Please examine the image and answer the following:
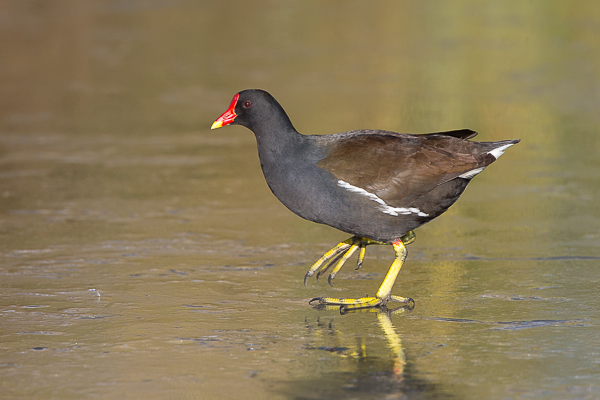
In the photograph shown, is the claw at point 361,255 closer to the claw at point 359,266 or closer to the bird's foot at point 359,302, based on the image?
the claw at point 359,266

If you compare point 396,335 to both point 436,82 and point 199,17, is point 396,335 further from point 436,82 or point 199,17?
point 199,17

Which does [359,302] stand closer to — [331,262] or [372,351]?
[331,262]

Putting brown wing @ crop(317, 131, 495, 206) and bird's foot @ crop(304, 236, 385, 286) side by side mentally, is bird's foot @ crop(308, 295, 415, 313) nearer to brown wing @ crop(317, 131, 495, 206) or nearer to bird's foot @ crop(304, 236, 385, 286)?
bird's foot @ crop(304, 236, 385, 286)

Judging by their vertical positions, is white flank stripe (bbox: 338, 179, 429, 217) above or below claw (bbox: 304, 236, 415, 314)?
above

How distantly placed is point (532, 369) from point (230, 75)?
1026 centimetres

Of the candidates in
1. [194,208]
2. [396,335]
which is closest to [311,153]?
[396,335]

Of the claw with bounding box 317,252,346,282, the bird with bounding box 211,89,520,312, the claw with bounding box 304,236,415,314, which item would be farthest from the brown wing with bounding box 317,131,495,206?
the claw with bounding box 317,252,346,282

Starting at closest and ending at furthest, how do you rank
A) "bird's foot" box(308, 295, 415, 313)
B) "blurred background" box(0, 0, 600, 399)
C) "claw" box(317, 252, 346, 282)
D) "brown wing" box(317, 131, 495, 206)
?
"blurred background" box(0, 0, 600, 399), "bird's foot" box(308, 295, 415, 313), "brown wing" box(317, 131, 495, 206), "claw" box(317, 252, 346, 282)

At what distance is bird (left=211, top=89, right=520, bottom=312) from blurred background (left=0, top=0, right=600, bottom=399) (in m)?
0.41

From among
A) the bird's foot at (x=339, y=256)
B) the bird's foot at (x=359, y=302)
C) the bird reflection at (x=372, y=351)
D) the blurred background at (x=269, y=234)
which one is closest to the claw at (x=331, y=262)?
the bird's foot at (x=339, y=256)

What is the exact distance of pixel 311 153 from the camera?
5.54 meters

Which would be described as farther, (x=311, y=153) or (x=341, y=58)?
(x=341, y=58)

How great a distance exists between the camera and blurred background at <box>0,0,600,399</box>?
4.35 m

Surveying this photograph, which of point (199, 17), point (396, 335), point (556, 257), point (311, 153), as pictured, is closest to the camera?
point (396, 335)
